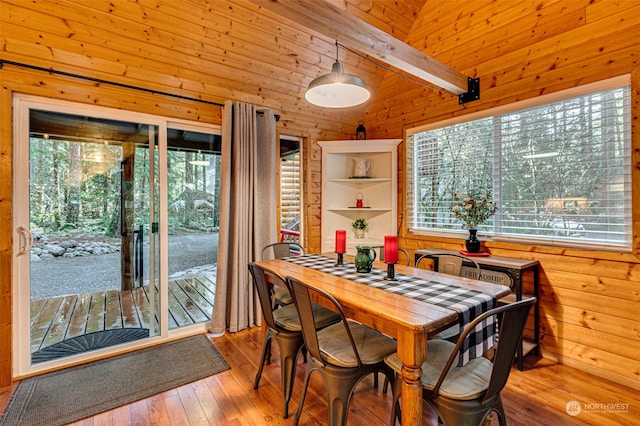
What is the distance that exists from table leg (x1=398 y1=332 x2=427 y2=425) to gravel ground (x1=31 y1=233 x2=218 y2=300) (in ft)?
8.07

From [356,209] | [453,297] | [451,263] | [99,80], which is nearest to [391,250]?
[453,297]

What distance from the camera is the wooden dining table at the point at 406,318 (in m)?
1.27

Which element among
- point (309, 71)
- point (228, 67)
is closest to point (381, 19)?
point (309, 71)

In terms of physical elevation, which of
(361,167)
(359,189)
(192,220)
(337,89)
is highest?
(337,89)

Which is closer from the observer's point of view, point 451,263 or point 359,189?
point 451,263

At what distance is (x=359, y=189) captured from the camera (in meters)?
4.20

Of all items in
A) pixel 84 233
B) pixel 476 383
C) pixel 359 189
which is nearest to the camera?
pixel 476 383

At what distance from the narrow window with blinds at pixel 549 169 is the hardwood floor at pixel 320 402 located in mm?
1063

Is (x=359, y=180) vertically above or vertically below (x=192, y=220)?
above

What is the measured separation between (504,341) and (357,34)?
1.99 meters

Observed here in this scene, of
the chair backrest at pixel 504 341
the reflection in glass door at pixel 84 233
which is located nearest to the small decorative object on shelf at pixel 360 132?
the reflection in glass door at pixel 84 233

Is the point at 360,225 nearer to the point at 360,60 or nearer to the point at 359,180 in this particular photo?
the point at 359,180

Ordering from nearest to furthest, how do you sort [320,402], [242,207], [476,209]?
[320,402]
[476,209]
[242,207]

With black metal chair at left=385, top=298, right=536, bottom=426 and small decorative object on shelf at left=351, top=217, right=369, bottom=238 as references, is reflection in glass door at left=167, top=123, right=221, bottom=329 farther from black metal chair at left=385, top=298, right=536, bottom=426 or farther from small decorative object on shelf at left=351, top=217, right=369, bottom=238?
black metal chair at left=385, top=298, right=536, bottom=426
